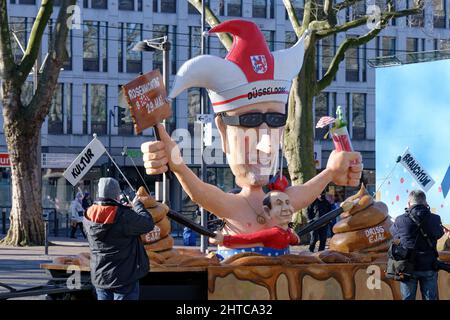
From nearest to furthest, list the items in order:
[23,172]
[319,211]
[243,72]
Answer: [243,72] → [319,211] → [23,172]

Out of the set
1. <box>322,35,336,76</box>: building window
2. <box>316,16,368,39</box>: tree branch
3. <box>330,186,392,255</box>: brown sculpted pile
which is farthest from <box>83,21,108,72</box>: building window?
<box>330,186,392,255</box>: brown sculpted pile

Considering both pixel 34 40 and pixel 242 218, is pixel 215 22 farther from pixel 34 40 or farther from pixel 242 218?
pixel 242 218

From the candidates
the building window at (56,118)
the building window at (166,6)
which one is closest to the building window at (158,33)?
the building window at (166,6)

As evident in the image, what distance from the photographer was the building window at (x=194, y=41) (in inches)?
1720

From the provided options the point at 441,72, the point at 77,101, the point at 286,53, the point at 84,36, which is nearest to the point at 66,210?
the point at 77,101

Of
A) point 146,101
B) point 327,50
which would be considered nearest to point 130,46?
point 327,50

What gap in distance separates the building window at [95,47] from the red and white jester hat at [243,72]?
105 ft

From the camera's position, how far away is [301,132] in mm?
23562

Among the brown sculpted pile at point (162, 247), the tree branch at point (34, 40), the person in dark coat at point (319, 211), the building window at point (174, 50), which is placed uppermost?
the building window at point (174, 50)

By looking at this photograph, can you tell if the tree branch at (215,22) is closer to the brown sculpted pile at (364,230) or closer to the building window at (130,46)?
the brown sculpted pile at (364,230)

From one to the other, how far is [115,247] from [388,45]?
4048 centimetres

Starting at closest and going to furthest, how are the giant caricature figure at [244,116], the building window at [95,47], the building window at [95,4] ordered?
the giant caricature figure at [244,116]
the building window at [95,4]
the building window at [95,47]

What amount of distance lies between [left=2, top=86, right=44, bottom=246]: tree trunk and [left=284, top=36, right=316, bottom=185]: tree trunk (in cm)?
615
